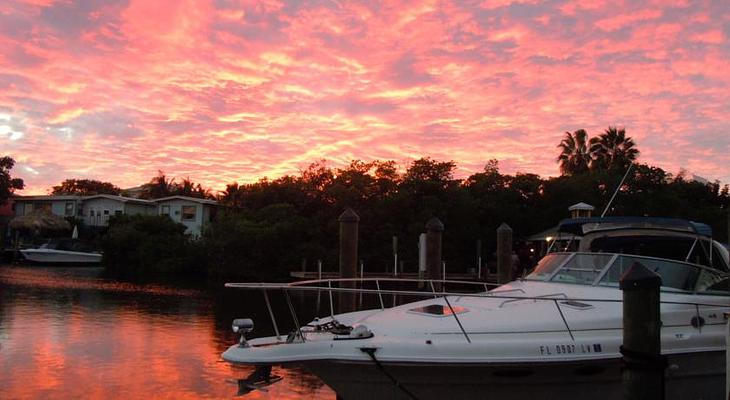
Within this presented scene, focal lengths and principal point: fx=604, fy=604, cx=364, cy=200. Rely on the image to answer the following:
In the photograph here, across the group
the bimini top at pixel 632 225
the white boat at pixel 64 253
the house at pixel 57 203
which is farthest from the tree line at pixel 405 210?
the bimini top at pixel 632 225

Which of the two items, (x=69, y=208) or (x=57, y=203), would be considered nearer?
(x=69, y=208)

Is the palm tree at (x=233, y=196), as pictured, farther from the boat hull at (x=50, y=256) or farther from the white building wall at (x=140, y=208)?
the boat hull at (x=50, y=256)

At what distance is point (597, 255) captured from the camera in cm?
816

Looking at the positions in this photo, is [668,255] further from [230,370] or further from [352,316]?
[230,370]

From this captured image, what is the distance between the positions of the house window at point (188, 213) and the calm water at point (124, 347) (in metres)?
27.1

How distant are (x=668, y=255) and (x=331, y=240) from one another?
25.7m

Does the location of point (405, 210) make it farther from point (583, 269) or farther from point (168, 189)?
point (168, 189)

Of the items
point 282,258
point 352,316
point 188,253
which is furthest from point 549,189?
point 352,316

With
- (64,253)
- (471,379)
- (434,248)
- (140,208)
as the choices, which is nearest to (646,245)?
(471,379)

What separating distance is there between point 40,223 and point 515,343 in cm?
5068

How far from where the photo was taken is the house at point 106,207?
174 ft

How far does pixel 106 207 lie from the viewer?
2115 inches

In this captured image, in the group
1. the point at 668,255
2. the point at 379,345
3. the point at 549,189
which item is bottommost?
the point at 379,345

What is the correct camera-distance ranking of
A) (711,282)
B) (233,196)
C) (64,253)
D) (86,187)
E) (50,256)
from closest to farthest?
(711,282) → (50,256) → (64,253) → (233,196) → (86,187)
